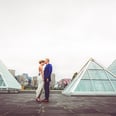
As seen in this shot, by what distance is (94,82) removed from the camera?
Answer: 22.0 m

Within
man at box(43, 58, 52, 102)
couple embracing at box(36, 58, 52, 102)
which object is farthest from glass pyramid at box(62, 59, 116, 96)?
man at box(43, 58, 52, 102)

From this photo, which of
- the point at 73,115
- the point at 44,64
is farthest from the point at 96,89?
the point at 73,115

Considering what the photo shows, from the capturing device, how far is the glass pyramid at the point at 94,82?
20.6 meters

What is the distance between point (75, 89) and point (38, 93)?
9.76 meters

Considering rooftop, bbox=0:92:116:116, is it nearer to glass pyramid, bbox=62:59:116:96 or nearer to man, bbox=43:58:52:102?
man, bbox=43:58:52:102

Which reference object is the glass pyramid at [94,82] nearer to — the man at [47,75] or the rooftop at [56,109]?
the man at [47,75]

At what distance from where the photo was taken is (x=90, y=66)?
79.5 feet

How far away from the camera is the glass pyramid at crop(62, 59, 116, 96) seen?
20555mm

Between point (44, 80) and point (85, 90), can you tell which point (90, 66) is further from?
point (44, 80)

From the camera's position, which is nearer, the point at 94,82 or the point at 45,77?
the point at 45,77

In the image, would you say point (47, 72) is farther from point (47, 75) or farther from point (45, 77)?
point (45, 77)

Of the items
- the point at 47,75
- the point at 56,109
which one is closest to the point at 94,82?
the point at 47,75

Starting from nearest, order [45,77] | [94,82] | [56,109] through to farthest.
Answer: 1. [56,109]
2. [45,77]
3. [94,82]

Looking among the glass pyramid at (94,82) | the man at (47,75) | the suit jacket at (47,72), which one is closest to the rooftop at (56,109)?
the man at (47,75)
